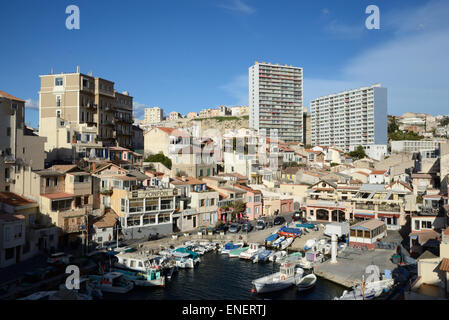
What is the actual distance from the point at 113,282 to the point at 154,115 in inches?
6805

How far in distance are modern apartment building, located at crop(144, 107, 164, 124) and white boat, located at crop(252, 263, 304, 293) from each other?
169 meters

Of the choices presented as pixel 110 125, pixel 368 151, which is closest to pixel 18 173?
pixel 110 125

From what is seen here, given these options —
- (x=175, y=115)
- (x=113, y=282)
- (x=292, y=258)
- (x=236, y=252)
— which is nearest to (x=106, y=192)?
(x=113, y=282)

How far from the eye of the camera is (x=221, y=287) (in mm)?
24688

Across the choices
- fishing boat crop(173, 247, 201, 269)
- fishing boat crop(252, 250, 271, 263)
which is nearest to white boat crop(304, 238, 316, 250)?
fishing boat crop(252, 250, 271, 263)

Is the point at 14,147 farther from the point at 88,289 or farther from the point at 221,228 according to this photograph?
the point at 221,228

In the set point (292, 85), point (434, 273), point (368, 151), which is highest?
point (292, 85)

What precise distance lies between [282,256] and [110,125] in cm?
3377

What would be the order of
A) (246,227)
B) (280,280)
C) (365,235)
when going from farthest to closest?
(246,227)
(365,235)
(280,280)

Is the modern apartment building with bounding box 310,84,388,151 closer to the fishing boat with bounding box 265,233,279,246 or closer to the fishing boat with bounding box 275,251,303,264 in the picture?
the fishing boat with bounding box 265,233,279,246

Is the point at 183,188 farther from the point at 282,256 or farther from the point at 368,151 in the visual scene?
the point at 368,151

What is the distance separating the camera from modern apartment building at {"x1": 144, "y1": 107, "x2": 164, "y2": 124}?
7454 inches

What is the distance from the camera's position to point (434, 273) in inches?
694
